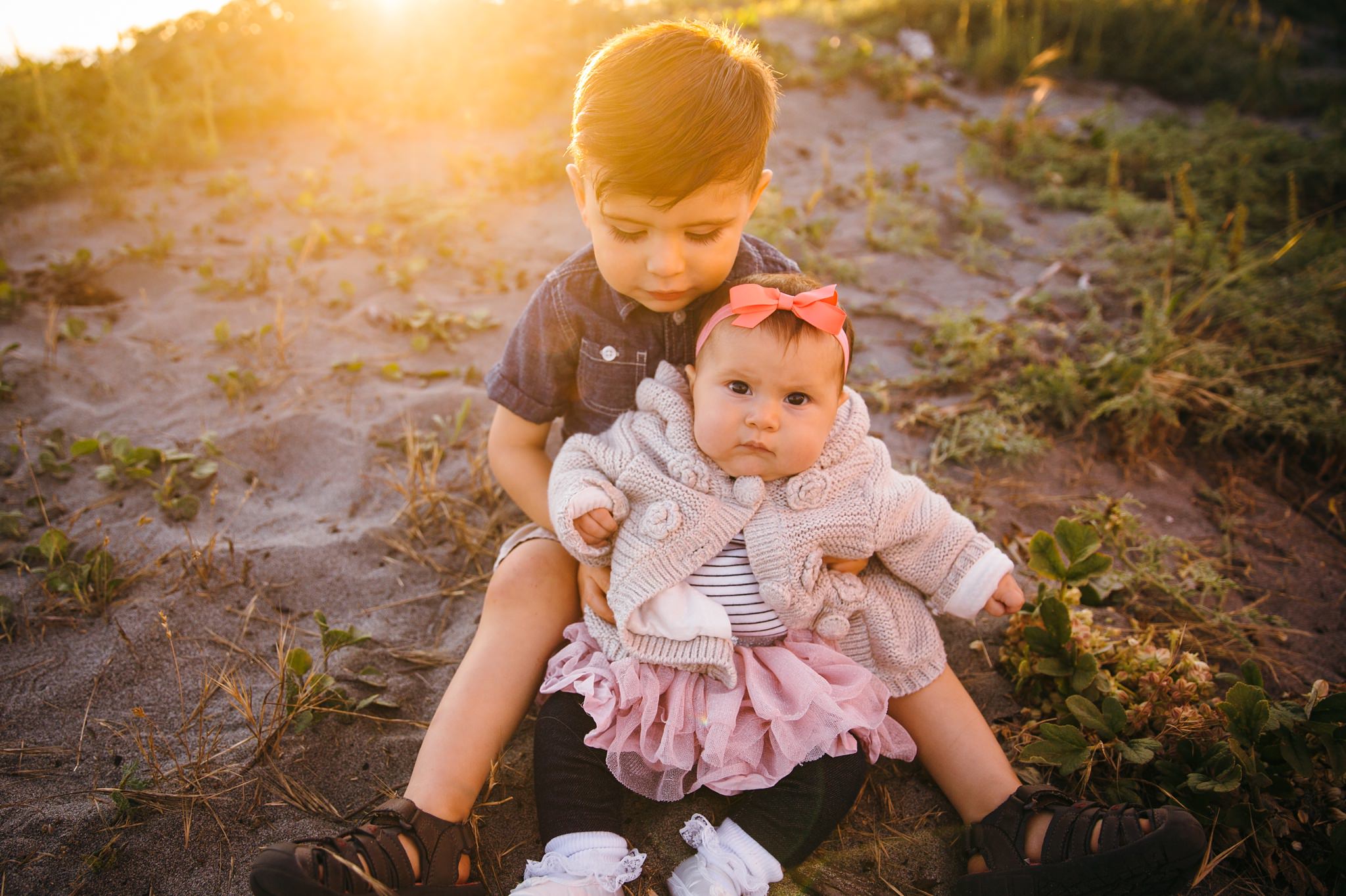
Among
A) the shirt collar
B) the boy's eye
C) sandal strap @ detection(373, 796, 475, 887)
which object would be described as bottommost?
sandal strap @ detection(373, 796, 475, 887)

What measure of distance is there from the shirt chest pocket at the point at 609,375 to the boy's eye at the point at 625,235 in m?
0.43

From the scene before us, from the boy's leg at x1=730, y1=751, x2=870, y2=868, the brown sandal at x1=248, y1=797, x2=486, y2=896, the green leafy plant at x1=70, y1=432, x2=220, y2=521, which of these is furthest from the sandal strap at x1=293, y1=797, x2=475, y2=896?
the green leafy plant at x1=70, y1=432, x2=220, y2=521

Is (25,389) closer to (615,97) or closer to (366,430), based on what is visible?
(366,430)

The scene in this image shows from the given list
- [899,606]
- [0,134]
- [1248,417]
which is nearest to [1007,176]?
[1248,417]

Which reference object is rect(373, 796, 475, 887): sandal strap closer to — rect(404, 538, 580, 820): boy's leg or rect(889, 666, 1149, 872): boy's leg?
rect(404, 538, 580, 820): boy's leg

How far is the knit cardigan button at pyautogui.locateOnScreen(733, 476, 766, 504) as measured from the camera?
74.2 inches

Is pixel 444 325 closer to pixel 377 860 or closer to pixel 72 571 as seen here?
pixel 72 571

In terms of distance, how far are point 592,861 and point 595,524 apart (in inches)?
28.9

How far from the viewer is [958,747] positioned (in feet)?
6.24

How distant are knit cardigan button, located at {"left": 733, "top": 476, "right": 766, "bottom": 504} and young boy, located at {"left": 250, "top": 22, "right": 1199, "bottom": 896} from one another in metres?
0.33

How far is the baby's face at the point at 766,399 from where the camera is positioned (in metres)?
1.77

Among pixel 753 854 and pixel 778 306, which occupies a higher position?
pixel 778 306

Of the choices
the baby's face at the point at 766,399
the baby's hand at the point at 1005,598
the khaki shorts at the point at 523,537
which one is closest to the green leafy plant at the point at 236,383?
the khaki shorts at the point at 523,537

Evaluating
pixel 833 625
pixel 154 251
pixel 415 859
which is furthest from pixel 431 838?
pixel 154 251
